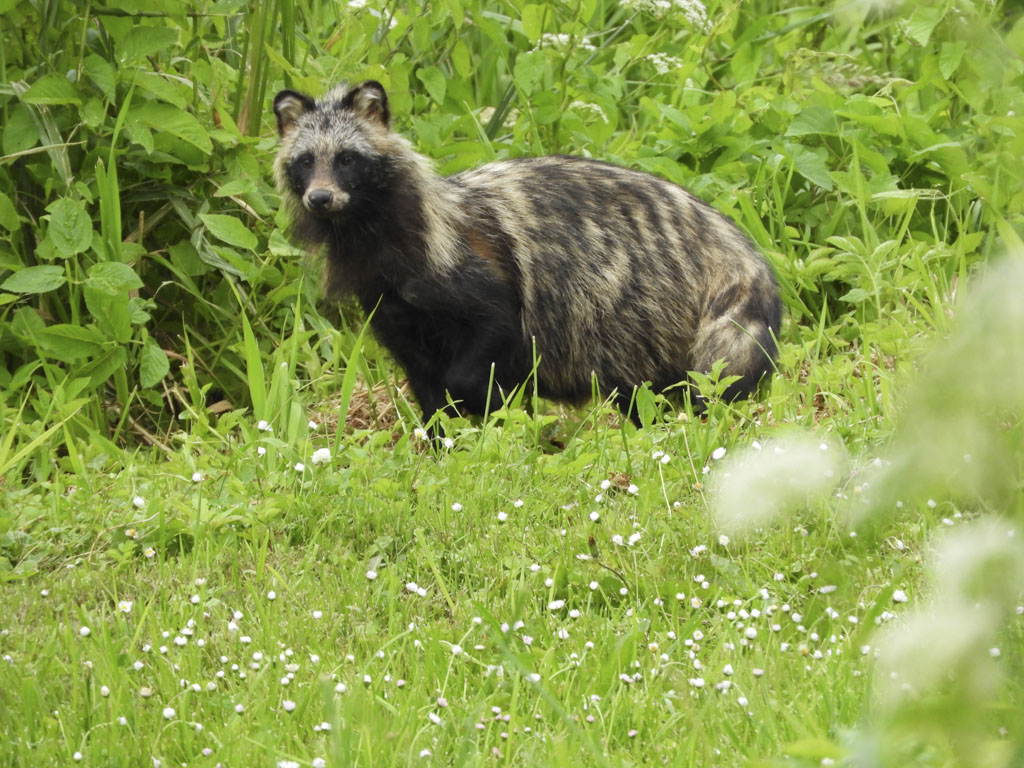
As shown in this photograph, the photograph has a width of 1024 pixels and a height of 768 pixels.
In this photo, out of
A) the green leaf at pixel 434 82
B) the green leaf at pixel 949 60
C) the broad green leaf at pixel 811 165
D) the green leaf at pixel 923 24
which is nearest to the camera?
the green leaf at pixel 923 24

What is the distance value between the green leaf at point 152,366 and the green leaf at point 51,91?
3.50 ft

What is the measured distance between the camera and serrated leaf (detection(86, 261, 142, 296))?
205 inches

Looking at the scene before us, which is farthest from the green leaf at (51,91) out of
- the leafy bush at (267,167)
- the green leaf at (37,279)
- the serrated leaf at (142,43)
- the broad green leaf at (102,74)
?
the green leaf at (37,279)

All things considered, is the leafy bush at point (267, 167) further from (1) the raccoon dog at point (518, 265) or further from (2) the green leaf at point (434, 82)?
(1) the raccoon dog at point (518, 265)

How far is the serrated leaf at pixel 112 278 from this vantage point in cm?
521

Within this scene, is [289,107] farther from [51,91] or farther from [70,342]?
[70,342]

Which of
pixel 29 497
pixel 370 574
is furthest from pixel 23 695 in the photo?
pixel 29 497

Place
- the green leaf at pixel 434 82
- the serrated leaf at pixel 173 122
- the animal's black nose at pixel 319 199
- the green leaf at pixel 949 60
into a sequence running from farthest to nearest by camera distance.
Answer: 1. the green leaf at pixel 434 82
2. the green leaf at pixel 949 60
3. the serrated leaf at pixel 173 122
4. the animal's black nose at pixel 319 199

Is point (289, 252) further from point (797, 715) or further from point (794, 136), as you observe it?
point (797, 715)

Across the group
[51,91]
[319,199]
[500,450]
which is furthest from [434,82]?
[500,450]

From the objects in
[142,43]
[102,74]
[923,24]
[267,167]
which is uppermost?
[923,24]

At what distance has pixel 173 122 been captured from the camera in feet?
17.8

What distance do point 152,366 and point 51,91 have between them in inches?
47.3

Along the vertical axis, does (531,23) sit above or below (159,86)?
above
